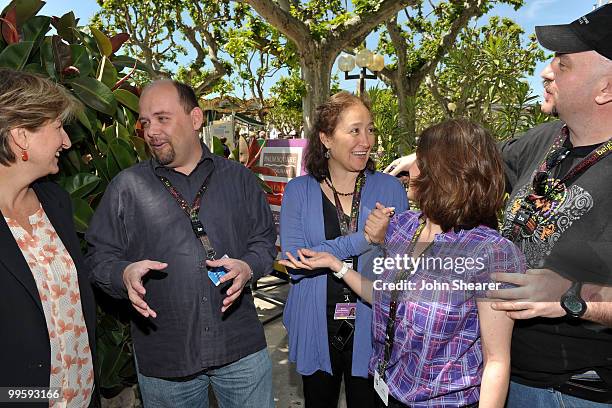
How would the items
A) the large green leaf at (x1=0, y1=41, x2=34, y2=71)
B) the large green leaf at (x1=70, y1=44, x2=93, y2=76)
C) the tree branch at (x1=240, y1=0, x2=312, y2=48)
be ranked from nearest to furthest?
the large green leaf at (x1=0, y1=41, x2=34, y2=71)
the large green leaf at (x1=70, y1=44, x2=93, y2=76)
the tree branch at (x1=240, y1=0, x2=312, y2=48)

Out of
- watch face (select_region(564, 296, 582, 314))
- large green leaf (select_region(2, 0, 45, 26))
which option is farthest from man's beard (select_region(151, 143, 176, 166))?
watch face (select_region(564, 296, 582, 314))

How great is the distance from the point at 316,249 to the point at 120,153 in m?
1.25

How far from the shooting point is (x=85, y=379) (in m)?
1.85

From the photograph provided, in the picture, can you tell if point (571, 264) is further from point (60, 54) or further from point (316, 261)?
point (60, 54)

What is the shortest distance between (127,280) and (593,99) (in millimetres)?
1903

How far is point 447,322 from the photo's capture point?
1.55 m

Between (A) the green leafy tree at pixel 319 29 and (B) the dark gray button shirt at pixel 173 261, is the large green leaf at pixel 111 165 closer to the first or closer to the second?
(B) the dark gray button shirt at pixel 173 261

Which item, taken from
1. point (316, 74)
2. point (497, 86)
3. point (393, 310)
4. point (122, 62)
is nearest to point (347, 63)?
point (316, 74)

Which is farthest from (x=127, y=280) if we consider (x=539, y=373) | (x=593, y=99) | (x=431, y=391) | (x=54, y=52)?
(x=593, y=99)

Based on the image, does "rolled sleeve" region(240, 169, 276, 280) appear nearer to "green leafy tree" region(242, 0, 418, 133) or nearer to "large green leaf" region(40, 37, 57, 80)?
"large green leaf" region(40, 37, 57, 80)

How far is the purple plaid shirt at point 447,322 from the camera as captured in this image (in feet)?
5.01

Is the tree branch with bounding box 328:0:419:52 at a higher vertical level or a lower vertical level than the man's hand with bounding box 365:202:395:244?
higher

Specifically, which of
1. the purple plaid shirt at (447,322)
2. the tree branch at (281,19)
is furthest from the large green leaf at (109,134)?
the tree branch at (281,19)

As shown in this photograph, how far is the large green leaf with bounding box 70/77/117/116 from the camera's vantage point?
7.72ft
